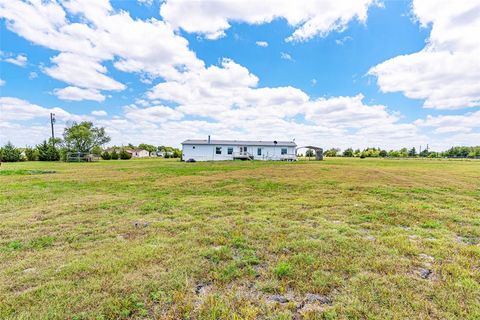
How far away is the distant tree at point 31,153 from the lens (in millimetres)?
36844

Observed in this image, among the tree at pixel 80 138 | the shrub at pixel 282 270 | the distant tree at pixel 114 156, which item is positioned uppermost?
the tree at pixel 80 138

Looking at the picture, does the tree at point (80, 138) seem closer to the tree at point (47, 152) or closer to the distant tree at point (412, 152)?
the tree at point (47, 152)

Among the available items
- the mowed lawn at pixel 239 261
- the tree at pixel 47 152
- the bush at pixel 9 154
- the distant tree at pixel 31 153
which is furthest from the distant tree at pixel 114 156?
the mowed lawn at pixel 239 261

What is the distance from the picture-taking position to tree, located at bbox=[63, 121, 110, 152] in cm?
4288

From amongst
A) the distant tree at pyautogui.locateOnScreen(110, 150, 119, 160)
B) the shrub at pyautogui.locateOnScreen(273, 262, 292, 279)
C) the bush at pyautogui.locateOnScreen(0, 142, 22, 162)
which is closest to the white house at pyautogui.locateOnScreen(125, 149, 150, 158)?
the distant tree at pyautogui.locateOnScreen(110, 150, 119, 160)

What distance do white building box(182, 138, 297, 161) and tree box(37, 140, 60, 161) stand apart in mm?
22399

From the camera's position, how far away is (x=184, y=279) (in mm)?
2908

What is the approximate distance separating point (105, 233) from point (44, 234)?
111cm

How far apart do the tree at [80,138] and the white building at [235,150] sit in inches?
937

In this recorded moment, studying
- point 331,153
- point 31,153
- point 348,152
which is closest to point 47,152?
point 31,153

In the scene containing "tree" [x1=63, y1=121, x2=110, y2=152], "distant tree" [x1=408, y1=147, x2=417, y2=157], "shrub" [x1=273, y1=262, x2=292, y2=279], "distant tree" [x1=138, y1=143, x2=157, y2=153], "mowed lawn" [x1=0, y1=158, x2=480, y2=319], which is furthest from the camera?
"distant tree" [x1=138, y1=143, x2=157, y2=153]

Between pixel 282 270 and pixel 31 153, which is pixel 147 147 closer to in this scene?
pixel 31 153

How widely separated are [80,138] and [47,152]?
23.4ft

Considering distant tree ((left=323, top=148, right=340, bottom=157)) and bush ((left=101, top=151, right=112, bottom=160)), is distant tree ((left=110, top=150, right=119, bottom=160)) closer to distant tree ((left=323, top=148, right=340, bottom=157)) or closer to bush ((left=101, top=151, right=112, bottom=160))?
bush ((left=101, top=151, right=112, bottom=160))
